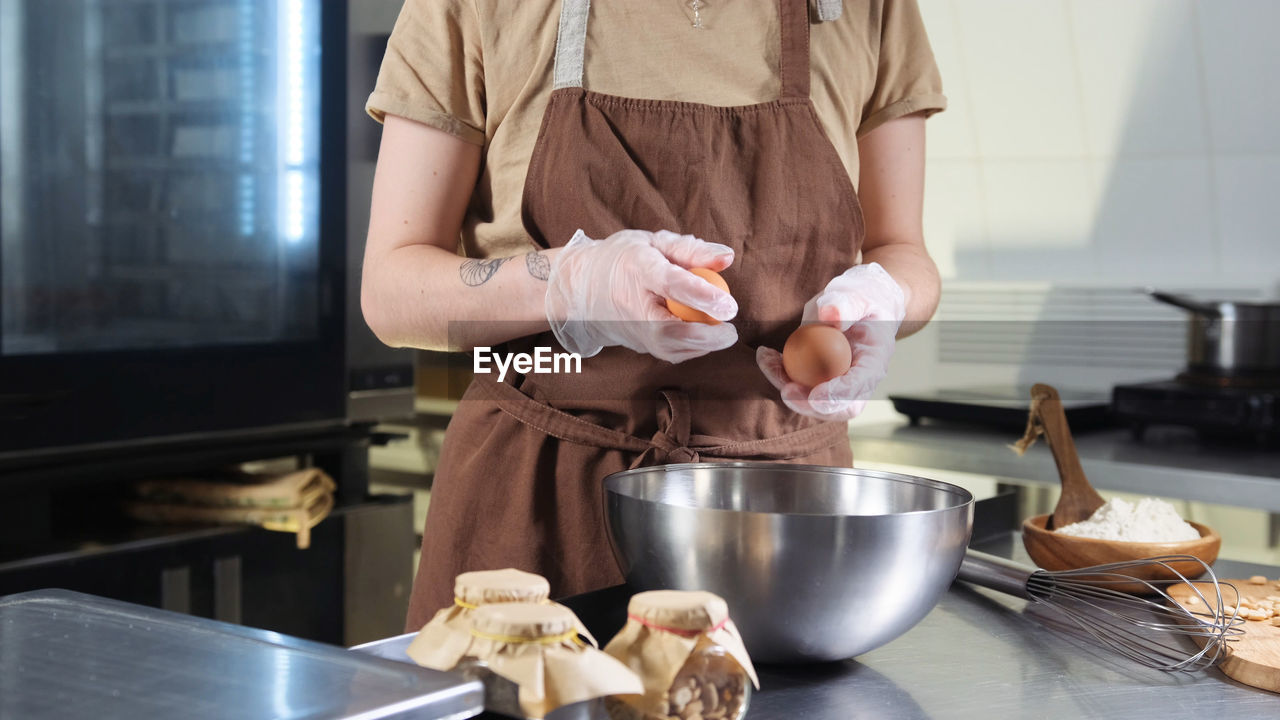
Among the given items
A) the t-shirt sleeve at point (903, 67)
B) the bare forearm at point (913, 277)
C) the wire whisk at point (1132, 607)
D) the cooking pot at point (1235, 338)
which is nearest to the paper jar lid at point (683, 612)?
the wire whisk at point (1132, 607)

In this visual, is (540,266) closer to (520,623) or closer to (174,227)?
(520,623)

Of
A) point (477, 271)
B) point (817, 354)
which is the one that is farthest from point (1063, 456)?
point (477, 271)

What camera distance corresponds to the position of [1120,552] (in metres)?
0.75

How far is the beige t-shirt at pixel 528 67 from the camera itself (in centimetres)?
87

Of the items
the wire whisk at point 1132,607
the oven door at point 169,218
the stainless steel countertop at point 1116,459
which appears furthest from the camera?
the stainless steel countertop at point 1116,459

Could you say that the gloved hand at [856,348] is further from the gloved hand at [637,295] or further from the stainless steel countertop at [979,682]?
the stainless steel countertop at [979,682]

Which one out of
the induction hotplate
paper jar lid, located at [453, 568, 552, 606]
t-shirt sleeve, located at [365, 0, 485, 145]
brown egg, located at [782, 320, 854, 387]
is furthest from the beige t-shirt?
the induction hotplate

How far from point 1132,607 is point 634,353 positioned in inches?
15.5

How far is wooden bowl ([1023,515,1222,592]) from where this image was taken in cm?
74

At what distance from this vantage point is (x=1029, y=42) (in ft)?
6.30

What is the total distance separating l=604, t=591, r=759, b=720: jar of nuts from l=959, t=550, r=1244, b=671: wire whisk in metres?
0.29

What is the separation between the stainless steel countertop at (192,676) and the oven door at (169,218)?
2.72 feet

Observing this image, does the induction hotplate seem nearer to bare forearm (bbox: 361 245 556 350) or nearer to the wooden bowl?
the wooden bowl

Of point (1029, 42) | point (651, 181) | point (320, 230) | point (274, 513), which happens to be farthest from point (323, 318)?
point (1029, 42)
